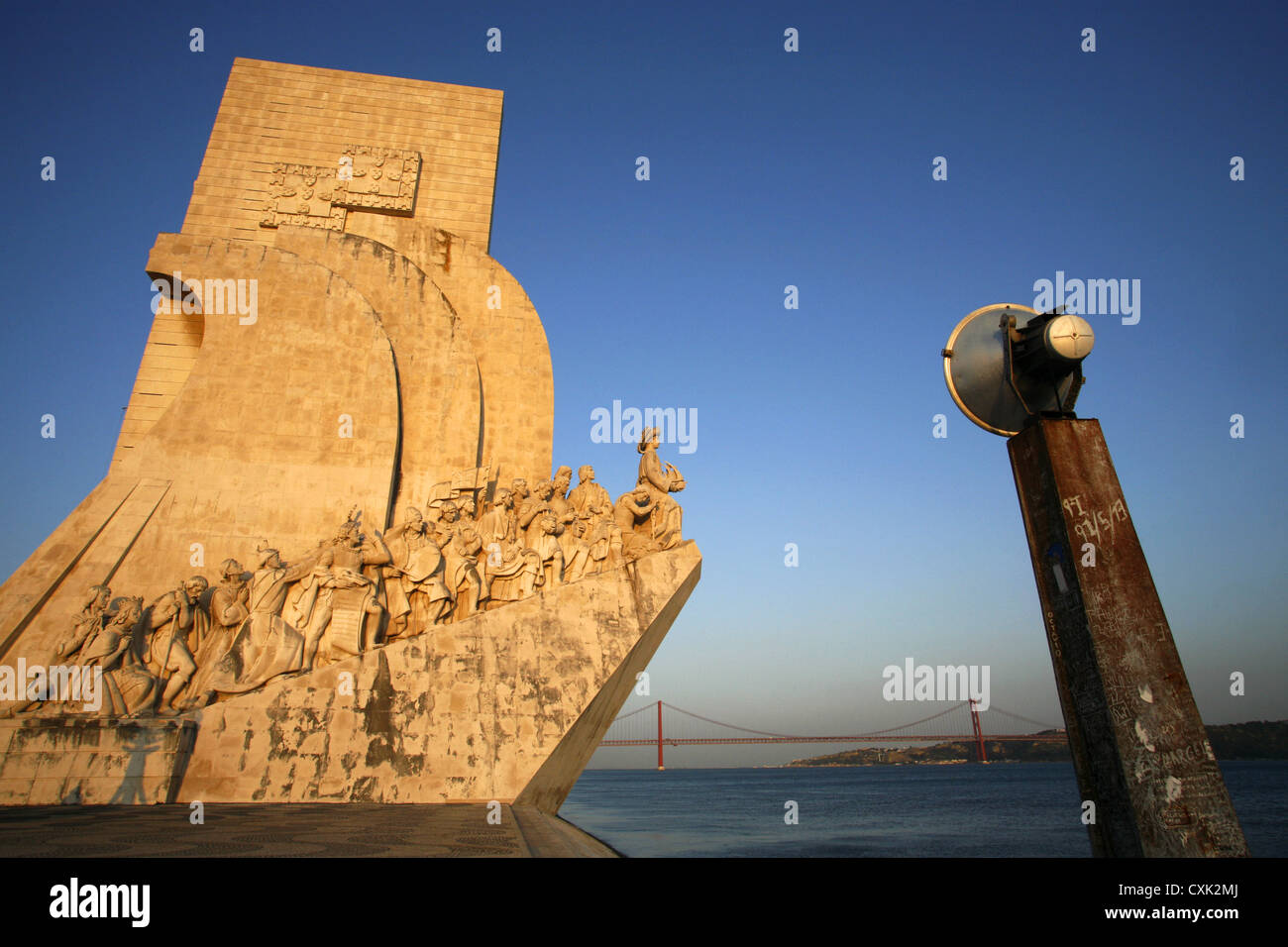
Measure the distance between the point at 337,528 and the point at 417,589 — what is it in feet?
5.39

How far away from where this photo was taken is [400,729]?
20.7 feet

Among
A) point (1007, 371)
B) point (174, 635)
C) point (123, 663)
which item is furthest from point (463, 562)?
point (1007, 371)

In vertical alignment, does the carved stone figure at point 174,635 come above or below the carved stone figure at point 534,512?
below

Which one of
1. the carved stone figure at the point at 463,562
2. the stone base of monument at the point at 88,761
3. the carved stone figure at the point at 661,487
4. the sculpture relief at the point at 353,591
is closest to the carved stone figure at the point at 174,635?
the sculpture relief at the point at 353,591

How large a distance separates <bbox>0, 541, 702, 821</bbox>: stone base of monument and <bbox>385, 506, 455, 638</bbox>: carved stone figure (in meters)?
0.52

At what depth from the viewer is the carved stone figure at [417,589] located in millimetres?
7316

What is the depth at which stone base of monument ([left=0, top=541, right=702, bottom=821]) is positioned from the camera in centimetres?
573

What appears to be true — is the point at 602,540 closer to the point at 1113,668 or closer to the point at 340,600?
the point at 340,600

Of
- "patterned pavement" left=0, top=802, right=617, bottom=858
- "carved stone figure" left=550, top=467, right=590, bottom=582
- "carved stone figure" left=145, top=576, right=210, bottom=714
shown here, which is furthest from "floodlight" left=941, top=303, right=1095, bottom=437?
"carved stone figure" left=145, top=576, right=210, bottom=714

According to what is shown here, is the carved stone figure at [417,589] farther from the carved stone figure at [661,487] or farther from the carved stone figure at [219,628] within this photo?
the carved stone figure at [661,487]

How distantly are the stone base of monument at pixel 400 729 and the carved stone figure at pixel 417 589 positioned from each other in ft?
1.71
